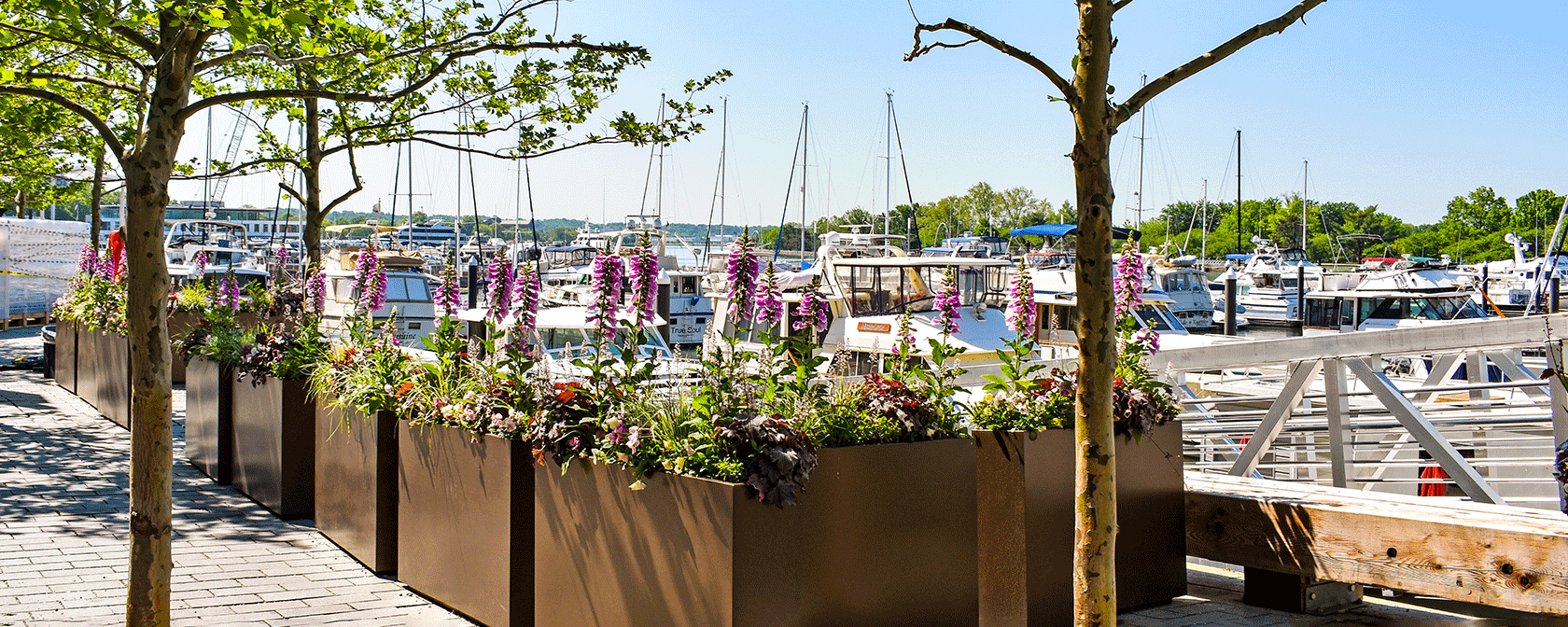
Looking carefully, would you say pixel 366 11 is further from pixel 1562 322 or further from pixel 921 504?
pixel 1562 322

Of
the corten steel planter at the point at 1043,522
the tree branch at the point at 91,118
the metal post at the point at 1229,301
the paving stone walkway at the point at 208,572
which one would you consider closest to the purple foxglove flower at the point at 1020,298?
the paving stone walkway at the point at 208,572

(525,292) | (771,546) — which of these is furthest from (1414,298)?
(771,546)

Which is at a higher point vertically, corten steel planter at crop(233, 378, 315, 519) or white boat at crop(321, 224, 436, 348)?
white boat at crop(321, 224, 436, 348)

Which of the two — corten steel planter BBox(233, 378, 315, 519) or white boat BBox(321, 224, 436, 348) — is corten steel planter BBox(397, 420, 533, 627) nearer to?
corten steel planter BBox(233, 378, 315, 519)

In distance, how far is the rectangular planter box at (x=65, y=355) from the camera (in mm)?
15084

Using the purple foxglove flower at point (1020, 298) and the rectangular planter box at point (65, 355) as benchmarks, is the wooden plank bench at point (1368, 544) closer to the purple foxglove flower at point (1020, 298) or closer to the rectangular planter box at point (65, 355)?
the purple foxglove flower at point (1020, 298)

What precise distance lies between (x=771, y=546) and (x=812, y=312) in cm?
234

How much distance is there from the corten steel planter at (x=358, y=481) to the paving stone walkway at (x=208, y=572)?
16cm

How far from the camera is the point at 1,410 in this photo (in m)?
13.0

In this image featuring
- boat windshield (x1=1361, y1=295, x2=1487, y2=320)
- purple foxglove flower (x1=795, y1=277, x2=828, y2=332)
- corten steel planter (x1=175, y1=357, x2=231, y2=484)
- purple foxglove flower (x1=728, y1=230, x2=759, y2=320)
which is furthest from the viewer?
boat windshield (x1=1361, y1=295, x2=1487, y2=320)

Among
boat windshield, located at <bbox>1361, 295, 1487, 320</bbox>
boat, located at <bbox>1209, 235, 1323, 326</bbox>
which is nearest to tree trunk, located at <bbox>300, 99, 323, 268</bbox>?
boat windshield, located at <bbox>1361, 295, 1487, 320</bbox>

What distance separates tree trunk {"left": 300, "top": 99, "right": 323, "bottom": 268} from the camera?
503 inches

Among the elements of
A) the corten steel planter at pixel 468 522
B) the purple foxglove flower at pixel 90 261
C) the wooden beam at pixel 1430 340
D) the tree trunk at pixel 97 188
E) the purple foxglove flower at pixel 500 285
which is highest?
the tree trunk at pixel 97 188

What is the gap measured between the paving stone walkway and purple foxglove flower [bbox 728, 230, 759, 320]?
2.14 metres
